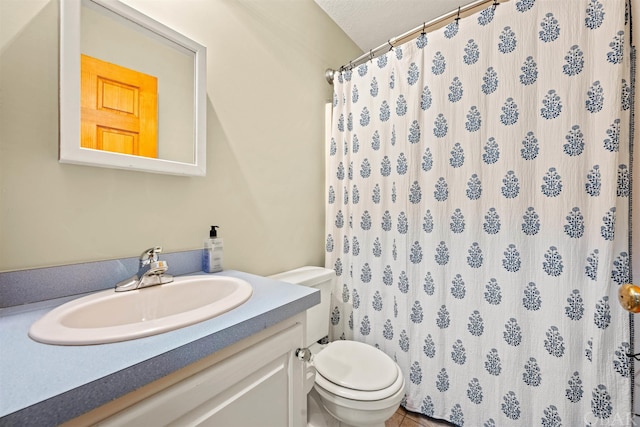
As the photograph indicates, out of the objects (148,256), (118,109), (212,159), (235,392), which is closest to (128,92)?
(118,109)

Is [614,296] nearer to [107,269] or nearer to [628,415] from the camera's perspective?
[628,415]

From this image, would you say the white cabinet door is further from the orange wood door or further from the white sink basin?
the orange wood door

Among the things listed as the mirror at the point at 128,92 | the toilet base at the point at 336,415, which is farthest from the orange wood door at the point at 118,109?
the toilet base at the point at 336,415

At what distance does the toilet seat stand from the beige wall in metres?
0.52

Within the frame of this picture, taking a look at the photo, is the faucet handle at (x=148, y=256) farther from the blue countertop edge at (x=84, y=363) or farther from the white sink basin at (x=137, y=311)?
the blue countertop edge at (x=84, y=363)

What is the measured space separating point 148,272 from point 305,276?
0.73 m

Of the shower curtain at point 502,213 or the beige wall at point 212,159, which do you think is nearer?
the beige wall at point 212,159

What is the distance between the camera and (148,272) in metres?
0.82

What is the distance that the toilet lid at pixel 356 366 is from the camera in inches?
43.3

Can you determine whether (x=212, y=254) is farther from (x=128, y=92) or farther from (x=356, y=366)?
(x=356, y=366)

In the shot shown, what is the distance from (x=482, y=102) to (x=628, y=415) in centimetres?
132

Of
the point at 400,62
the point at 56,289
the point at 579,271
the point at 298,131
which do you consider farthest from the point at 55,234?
the point at 579,271

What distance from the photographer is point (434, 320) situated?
1327 millimetres

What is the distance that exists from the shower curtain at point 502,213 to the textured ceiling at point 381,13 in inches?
18.5
